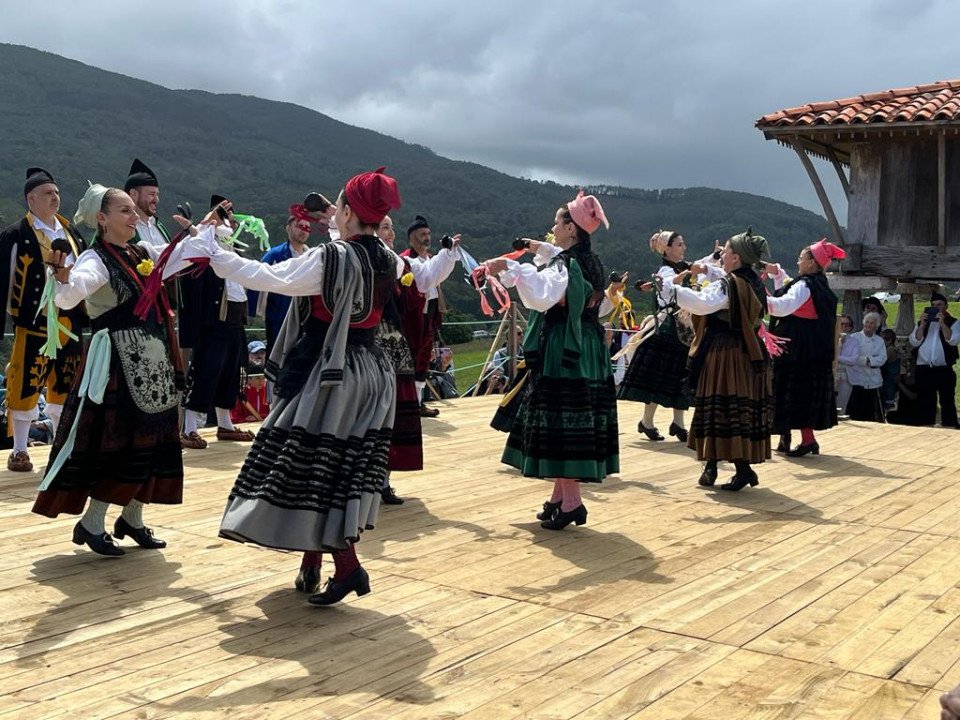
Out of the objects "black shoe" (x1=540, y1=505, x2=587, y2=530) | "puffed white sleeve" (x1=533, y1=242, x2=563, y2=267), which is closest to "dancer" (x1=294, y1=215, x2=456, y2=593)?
"puffed white sleeve" (x1=533, y1=242, x2=563, y2=267)

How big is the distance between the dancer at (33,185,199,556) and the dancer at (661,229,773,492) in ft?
10.6

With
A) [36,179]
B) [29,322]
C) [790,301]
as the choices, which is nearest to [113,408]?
[29,322]

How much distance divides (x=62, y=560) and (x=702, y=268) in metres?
4.08

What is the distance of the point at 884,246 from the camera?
45.5 ft

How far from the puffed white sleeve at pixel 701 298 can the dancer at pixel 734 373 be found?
0.01 metres

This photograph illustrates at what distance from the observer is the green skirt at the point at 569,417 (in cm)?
525

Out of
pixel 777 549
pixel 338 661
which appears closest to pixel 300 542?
pixel 338 661

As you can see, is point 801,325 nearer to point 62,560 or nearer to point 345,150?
point 62,560

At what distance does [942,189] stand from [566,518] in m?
9.49

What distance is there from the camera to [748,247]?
6426 mm

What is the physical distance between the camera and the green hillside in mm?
109625

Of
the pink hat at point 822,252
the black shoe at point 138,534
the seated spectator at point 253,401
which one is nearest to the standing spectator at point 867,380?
the pink hat at point 822,252

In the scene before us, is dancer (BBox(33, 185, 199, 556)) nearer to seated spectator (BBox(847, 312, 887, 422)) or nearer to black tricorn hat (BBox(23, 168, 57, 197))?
black tricorn hat (BBox(23, 168, 57, 197))

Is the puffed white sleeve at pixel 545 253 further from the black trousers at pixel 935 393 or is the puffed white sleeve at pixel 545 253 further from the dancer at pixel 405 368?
the black trousers at pixel 935 393
